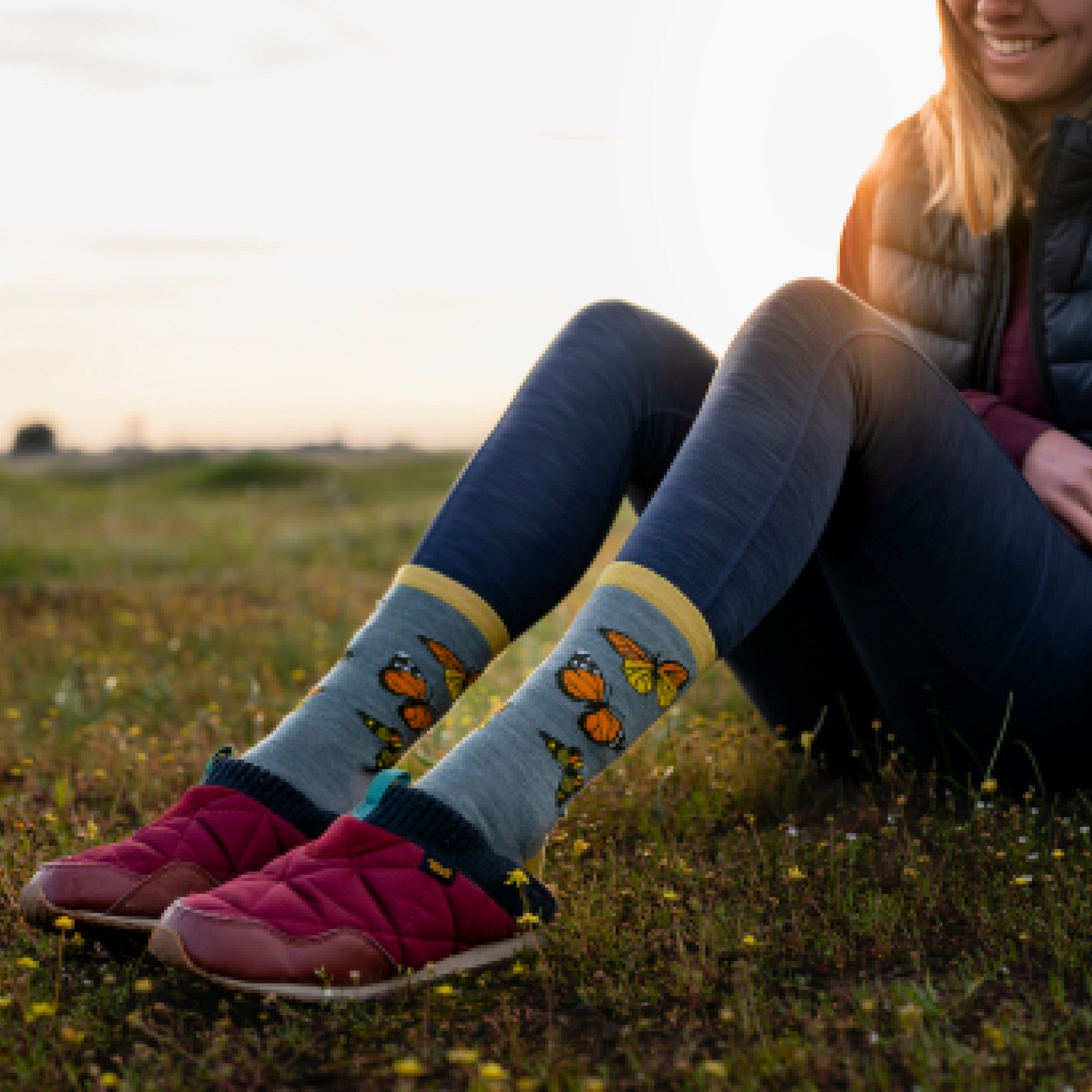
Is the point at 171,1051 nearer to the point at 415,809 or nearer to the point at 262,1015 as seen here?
the point at 262,1015

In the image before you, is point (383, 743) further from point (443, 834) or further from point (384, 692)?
point (443, 834)

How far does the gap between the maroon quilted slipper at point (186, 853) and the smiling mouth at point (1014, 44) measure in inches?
76.9

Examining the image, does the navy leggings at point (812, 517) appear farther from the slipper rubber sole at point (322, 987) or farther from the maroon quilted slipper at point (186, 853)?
the slipper rubber sole at point (322, 987)

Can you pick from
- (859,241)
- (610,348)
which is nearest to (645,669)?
(610,348)

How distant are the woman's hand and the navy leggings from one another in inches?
2.6

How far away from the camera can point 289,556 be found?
339 inches

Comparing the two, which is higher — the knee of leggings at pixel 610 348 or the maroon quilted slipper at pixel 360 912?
the knee of leggings at pixel 610 348

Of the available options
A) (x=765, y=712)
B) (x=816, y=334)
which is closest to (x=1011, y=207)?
(x=816, y=334)

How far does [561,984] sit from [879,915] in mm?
537

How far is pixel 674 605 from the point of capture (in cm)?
172

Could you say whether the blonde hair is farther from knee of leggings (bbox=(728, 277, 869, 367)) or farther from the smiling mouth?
→ knee of leggings (bbox=(728, 277, 869, 367))

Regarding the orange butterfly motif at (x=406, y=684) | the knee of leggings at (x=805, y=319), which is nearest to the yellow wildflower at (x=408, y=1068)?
the orange butterfly motif at (x=406, y=684)

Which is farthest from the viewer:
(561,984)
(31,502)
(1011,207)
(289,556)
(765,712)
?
(31,502)

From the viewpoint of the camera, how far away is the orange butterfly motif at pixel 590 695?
5.63 ft
